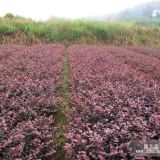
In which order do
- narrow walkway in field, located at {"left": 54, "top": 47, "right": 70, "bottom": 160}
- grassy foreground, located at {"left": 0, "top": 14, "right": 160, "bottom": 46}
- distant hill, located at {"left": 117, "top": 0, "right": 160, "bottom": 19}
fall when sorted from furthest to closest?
distant hill, located at {"left": 117, "top": 0, "right": 160, "bottom": 19}, grassy foreground, located at {"left": 0, "top": 14, "right": 160, "bottom": 46}, narrow walkway in field, located at {"left": 54, "top": 47, "right": 70, "bottom": 160}

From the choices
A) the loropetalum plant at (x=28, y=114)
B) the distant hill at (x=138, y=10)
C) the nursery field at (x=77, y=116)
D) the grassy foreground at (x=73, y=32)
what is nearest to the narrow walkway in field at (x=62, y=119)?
the nursery field at (x=77, y=116)

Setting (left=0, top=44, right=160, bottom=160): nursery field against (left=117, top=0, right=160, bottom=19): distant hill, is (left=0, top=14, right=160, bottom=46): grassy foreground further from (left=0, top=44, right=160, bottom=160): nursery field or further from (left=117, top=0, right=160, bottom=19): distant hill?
(left=117, top=0, right=160, bottom=19): distant hill

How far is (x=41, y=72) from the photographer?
11258 millimetres

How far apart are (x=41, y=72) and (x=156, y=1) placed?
18615 cm

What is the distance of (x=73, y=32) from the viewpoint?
31266 mm

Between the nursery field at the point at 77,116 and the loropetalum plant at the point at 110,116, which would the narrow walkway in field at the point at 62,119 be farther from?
the loropetalum plant at the point at 110,116

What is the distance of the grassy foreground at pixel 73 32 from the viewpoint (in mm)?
29391

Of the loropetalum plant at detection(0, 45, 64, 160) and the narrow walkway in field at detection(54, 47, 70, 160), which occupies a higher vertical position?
the loropetalum plant at detection(0, 45, 64, 160)

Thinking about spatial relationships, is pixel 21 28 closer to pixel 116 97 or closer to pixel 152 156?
pixel 116 97

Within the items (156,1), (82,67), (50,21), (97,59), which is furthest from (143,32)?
(156,1)

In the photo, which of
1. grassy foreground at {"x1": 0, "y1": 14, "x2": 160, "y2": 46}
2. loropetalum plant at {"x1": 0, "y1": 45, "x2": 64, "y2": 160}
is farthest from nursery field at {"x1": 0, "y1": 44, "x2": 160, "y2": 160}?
grassy foreground at {"x1": 0, "y1": 14, "x2": 160, "y2": 46}

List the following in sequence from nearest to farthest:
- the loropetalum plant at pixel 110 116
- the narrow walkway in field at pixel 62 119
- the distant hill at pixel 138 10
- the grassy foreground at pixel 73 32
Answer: the loropetalum plant at pixel 110 116 < the narrow walkway in field at pixel 62 119 < the grassy foreground at pixel 73 32 < the distant hill at pixel 138 10

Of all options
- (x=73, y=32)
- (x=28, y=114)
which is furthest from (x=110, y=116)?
(x=73, y=32)

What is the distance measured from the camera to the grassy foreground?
29391mm
